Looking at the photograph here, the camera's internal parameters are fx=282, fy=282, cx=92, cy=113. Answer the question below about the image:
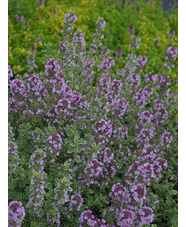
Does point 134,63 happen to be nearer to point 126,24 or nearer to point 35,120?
point 35,120

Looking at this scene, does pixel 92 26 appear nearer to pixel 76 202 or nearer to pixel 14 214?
pixel 76 202

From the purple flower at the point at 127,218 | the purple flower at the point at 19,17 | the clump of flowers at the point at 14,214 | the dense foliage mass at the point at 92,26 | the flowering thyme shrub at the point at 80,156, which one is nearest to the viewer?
the clump of flowers at the point at 14,214

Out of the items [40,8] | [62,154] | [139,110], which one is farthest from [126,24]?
[62,154]

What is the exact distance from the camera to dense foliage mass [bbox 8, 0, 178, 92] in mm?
6118

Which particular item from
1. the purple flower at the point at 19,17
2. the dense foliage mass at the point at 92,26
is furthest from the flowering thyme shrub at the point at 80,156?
the purple flower at the point at 19,17

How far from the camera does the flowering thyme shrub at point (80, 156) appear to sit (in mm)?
2354

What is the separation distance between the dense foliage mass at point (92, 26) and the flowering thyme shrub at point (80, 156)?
2223mm

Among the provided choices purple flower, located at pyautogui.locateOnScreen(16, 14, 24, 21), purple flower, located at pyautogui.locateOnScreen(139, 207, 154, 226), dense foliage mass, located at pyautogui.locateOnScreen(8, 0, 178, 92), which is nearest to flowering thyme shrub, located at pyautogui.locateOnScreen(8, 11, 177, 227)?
purple flower, located at pyautogui.locateOnScreen(139, 207, 154, 226)

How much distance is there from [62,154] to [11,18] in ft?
16.9

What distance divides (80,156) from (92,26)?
500 cm

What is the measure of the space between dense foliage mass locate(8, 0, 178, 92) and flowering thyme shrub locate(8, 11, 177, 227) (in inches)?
87.5

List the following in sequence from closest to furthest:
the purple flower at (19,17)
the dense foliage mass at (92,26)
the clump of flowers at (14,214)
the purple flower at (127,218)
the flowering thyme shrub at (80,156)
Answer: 1. the clump of flowers at (14,214)
2. the purple flower at (127,218)
3. the flowering thyme shrub at (80,156)
4. the dense foliage mass at (92,26)
5. the purple flower at (19,17)

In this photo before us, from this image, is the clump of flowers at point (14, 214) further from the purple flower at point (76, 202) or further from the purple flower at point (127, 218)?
the purple flower at point (127, 218)

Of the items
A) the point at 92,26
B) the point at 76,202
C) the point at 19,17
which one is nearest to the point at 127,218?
the point at 76,202
